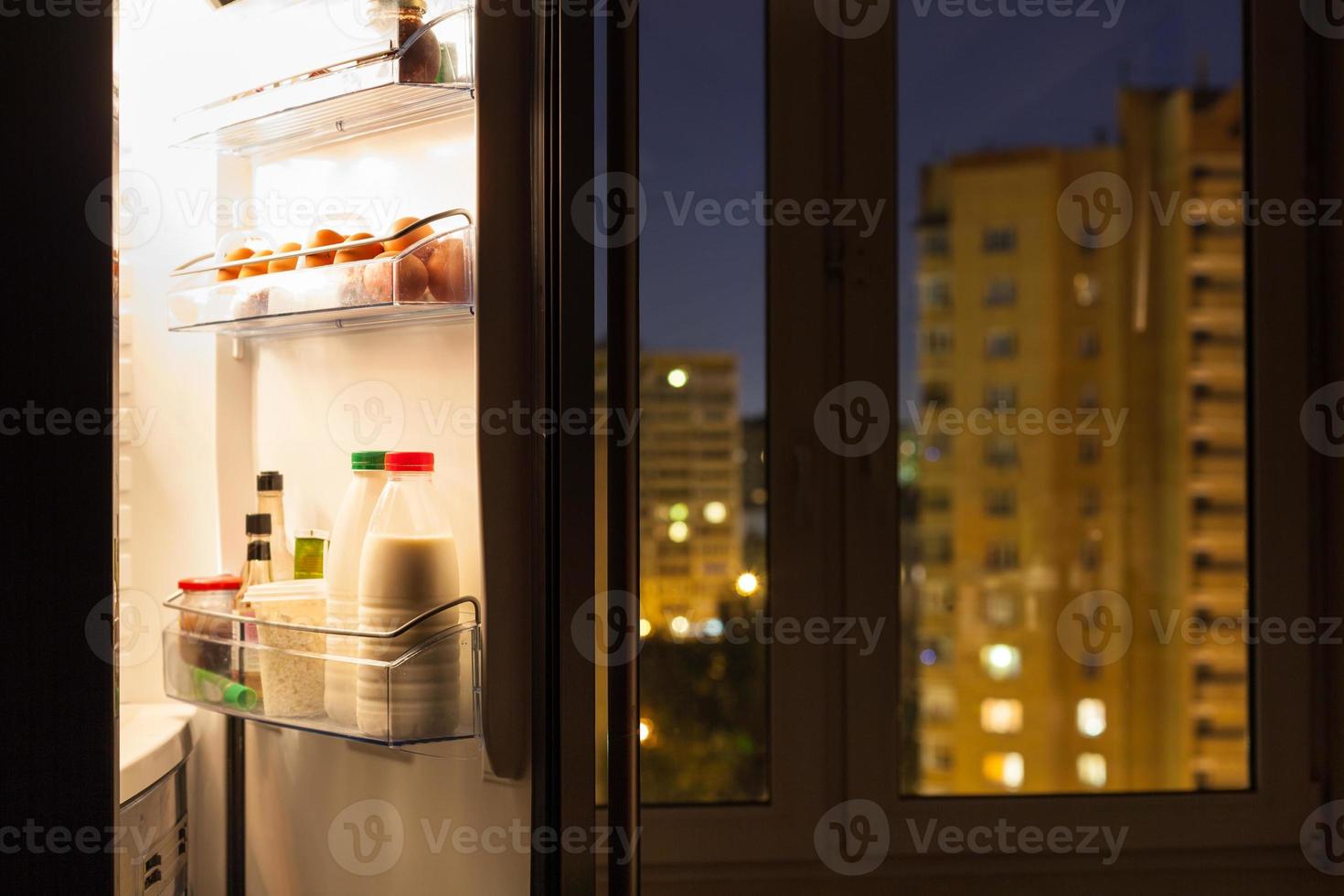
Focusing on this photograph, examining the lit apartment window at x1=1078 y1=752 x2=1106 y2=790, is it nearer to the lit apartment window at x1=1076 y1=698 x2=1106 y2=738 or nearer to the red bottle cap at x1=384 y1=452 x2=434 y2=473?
the lit apartment window at x1=1076 y1=698 x2=1106 y2=738

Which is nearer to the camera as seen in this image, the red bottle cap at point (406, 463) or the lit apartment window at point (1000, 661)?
the red bottle cap at point (406, 463)

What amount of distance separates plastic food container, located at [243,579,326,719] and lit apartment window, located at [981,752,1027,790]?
97cm

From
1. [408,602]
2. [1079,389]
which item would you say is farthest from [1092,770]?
[408,602]

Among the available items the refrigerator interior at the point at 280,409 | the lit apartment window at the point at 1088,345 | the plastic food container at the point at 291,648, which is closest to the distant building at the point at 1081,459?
the lit apartment window at the point at 1088,345

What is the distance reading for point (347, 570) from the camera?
857mm

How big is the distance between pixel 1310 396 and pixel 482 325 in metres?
1.10

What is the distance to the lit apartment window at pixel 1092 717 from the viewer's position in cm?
133

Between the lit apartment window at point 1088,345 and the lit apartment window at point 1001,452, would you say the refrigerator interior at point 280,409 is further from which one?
the lit apartment window at point 1088,345

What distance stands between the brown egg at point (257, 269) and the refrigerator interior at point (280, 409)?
2.8 inches

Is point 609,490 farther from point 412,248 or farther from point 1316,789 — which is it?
point 1316,789

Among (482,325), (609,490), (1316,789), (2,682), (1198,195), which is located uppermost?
(1198,195)

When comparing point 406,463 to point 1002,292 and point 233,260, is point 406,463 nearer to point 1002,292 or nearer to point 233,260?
point 233,260

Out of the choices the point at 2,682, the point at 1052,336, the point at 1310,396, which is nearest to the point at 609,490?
the point at 2,682

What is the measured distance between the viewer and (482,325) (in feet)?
2.70
